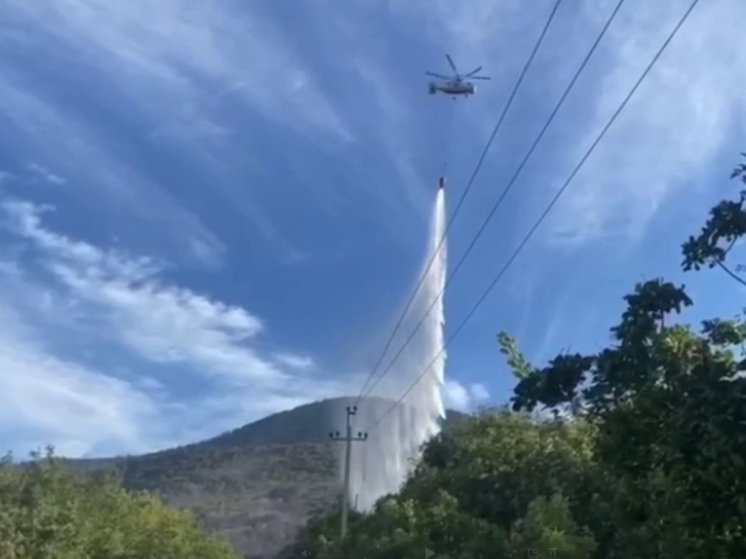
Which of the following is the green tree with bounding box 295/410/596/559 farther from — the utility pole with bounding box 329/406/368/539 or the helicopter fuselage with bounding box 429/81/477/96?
the utility pole with bounding box 329/406/368/539

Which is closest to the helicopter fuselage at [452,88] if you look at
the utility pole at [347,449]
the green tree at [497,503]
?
the green tree at [497,503]

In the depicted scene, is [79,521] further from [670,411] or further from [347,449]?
[670,411]

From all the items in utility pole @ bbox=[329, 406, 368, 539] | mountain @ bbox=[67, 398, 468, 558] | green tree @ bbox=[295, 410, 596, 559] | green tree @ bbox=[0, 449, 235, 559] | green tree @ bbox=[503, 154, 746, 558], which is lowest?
green tree @ bbox=[503, 154, 746, 558]

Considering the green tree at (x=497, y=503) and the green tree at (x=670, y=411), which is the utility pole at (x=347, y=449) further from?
the green tree at (x=670, y=411)

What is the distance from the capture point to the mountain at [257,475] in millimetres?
69956

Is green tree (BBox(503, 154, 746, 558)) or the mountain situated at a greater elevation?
the mountain

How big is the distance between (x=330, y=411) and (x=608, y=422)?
Result: 272 ft

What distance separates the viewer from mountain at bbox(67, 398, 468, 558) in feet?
230

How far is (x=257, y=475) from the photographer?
86.8 meters

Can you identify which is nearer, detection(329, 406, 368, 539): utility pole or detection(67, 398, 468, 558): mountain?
detection(329, 406, 368, 539): utility pole

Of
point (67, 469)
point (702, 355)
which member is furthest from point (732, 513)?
point (67, 469)

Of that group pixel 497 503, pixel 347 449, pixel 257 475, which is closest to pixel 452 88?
pixel 497 503

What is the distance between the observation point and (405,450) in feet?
214

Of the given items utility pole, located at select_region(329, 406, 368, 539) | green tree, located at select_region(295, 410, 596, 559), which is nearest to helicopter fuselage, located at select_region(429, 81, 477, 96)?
green tree, located at select_region(295, 410, 596, 559)
